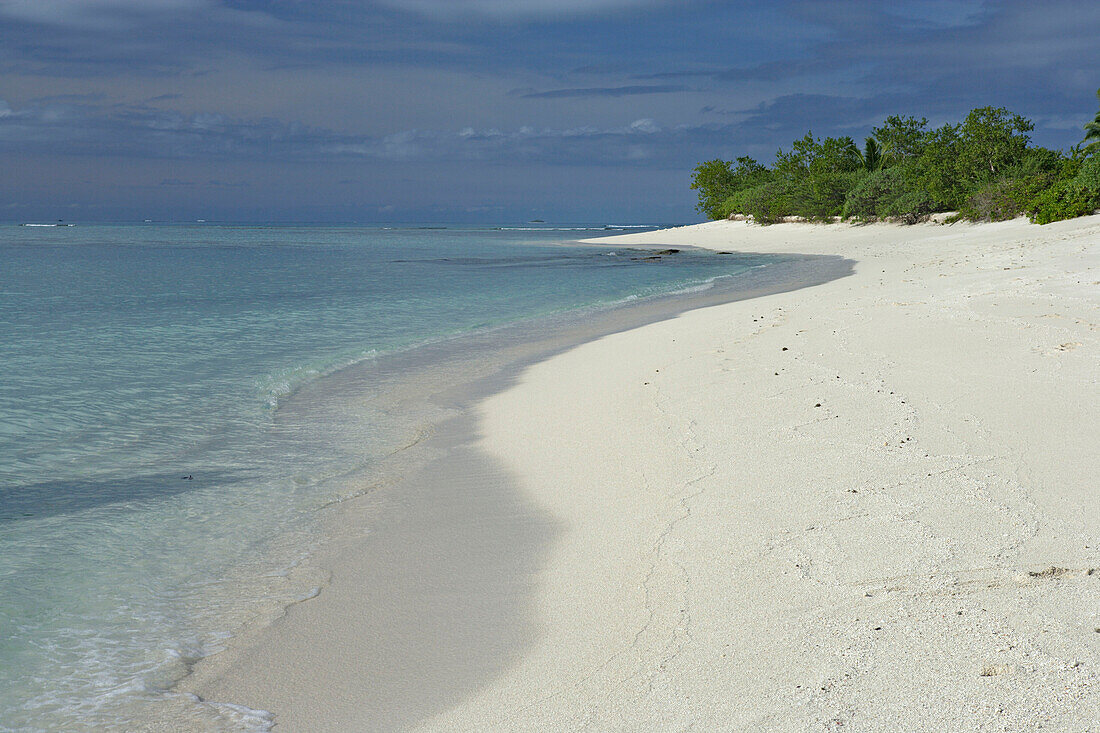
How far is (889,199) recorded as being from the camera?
178 feet

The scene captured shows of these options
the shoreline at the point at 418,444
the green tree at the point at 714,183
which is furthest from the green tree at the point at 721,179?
the shoreline at the point at 418,444

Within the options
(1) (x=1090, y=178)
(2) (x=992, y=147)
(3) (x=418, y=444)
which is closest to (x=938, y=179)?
(2) (x=992, y=147)

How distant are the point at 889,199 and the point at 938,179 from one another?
4976 mm

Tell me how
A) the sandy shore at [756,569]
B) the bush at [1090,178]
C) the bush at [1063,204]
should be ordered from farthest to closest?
the bush at [1063,204], the bush at [1090,178], the sandy shore at [756,569]

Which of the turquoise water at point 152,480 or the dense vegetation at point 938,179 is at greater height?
the dense vegetation at point 938,179

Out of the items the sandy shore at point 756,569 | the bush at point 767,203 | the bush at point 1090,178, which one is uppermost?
the bush at point 767,203

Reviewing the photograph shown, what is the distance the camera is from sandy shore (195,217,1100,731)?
328cm

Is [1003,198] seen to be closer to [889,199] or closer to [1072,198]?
[1072,198]

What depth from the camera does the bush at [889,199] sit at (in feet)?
167

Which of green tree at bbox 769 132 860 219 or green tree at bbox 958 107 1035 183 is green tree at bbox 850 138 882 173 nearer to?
green tree at bbox 769 132 860 219

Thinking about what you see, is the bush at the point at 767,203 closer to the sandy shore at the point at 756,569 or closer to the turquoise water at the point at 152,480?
the turquoise water at the point at 152,480

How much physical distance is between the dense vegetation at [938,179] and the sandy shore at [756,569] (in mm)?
32737

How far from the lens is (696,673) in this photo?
3.49 metres

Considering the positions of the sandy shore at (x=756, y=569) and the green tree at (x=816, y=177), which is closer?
the sandy shore at (x=756, y=569)
